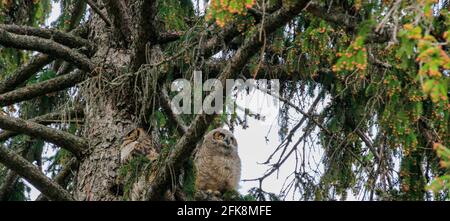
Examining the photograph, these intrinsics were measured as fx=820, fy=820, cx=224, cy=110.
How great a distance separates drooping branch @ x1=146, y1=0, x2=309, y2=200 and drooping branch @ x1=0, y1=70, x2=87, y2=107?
5.58 feet

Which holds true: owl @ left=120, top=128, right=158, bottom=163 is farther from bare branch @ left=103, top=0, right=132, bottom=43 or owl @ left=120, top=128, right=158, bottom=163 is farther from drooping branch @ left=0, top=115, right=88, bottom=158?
bare branch @ left=103, top=0, right=132, bottom=43

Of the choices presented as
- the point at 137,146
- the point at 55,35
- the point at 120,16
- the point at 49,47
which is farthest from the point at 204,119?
the point at 55,35

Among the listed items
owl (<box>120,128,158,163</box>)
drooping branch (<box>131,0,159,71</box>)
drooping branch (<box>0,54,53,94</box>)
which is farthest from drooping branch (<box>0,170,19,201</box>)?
drooping branch (<box>131,0,159,71</box>)

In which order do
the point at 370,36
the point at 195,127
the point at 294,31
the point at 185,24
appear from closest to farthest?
1. the point at 370,36
2. the point at 195,127
3. the point at 294,31
4. the point at 185,24

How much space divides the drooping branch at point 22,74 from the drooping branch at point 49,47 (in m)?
0.56

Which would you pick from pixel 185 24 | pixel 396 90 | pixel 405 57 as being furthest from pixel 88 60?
pixel 405 57

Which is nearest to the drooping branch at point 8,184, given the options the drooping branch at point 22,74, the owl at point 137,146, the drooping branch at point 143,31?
the drooping branch at point 22,74

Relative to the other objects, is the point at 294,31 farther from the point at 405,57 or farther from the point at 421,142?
the point at 405,57

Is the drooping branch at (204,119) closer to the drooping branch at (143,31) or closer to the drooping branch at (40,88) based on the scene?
the drooping branch at (143,31)

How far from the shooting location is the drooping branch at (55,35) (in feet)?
24.7

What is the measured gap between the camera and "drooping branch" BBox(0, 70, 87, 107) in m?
7.09

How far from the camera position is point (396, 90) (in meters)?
5.56
